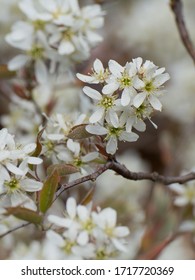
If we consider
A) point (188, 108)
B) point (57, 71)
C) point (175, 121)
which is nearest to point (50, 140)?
point (57, 71)

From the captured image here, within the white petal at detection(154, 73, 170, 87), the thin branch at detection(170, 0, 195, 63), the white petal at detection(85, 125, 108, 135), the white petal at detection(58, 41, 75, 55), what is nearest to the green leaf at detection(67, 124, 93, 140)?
the white petal at detection(85, 125, 108, 135)

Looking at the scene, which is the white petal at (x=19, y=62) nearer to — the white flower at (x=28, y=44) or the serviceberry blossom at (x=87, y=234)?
the white flower at (x=28, y=44)

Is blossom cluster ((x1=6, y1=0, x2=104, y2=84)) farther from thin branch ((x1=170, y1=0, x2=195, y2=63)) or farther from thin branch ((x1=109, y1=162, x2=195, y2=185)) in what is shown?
thin branch ((x1=109, y1=162, x2=195, y2=185))

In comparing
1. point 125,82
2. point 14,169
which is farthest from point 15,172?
point 125,82

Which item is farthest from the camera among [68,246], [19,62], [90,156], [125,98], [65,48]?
[19,62]

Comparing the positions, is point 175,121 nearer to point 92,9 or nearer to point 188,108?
point 188,108

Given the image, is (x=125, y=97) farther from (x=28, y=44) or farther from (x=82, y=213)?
(x=28, y=44)
